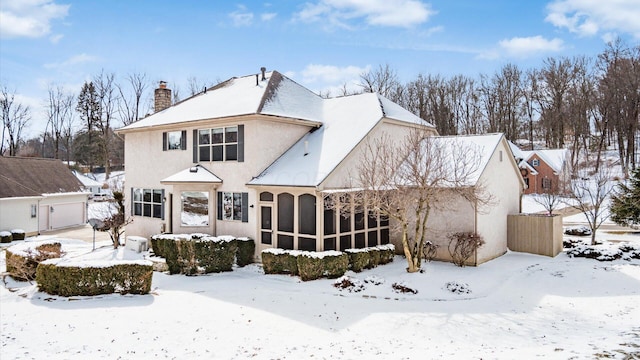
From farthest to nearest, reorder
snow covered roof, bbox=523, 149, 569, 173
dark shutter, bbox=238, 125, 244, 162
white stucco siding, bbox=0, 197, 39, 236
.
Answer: snow covered roof, bbox=523, 149, 569, 173
white stucco siding, bbox=0, 197, 39, 236
dark shutter, bbox=238, 125, 244, 162

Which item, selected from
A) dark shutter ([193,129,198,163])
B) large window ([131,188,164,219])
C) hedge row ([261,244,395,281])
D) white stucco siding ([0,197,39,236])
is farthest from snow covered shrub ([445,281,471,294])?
white stucco siding ([0,197,39,236])

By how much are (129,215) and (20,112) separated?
4045 cm

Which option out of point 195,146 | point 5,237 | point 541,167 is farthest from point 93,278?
point 541,167

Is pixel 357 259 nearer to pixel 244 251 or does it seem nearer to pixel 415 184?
pixel 415 184

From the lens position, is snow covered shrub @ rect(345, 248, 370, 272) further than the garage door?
No

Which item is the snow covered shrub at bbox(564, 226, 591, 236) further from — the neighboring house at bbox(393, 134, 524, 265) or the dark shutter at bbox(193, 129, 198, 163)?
the dark shutter at bbox(193, 129, 198, 163)

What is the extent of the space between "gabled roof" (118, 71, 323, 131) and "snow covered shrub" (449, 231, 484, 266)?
7.86 m

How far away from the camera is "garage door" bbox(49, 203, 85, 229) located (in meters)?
29.4

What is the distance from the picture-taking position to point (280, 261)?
1516 centimetres

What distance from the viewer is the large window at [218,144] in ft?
57.6

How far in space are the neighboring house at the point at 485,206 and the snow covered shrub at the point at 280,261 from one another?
211 inches

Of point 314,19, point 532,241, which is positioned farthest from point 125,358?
point 532,241

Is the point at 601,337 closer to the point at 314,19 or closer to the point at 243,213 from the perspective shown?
the point at 243,213

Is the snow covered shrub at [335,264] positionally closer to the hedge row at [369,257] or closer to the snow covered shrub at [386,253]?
the hedge row at [369,257]
